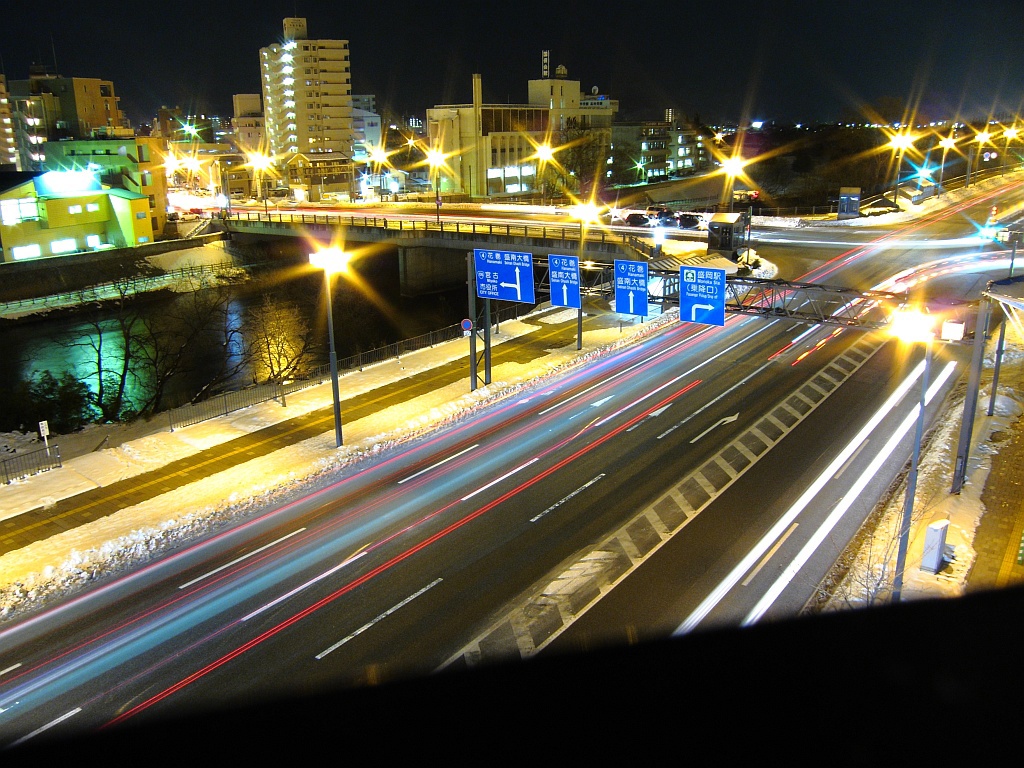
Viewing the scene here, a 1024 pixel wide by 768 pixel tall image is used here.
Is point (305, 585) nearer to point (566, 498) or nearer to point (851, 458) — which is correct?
point (566, 498)

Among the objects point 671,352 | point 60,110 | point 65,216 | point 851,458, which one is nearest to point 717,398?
point 851,458

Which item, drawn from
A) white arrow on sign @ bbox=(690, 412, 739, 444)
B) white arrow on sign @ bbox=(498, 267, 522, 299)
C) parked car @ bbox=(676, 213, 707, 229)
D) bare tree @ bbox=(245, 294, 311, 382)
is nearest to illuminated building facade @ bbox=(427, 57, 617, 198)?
parked car @ bbox=(676, 213, 707, 229)

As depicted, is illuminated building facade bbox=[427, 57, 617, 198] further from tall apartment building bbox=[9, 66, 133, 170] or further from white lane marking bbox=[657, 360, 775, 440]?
white lane marking bbox=[657, 360, 775, 440]

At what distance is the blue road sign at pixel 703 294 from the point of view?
869 inches

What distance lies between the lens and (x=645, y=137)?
364ft

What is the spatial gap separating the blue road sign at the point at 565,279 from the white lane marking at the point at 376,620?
42.8 feet

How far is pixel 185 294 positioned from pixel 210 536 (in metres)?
44.3

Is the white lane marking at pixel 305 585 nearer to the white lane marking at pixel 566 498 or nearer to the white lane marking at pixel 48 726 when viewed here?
the white lane marking at pixel 48 726

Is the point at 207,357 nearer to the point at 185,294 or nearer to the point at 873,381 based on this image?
the point at 185,294

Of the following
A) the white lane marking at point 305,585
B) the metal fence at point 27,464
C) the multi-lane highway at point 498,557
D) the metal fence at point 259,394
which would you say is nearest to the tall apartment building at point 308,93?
the metal fence at point 259,394

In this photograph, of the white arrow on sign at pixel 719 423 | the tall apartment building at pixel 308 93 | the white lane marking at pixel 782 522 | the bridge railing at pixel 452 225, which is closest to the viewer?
the white lane marking at pixel 782 522

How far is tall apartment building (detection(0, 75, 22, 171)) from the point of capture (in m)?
91.7

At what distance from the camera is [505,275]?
85.6ft

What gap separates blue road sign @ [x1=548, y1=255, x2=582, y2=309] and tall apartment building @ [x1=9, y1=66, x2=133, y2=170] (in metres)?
83.2
